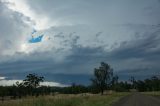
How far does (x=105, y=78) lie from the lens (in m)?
140

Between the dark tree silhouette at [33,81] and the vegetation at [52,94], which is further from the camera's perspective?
the dark tree silhouette at [33,81]

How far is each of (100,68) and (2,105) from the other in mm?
116677

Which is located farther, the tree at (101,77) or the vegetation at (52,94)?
the tree at (101,77)

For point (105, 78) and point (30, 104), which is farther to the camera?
point (105, 78)

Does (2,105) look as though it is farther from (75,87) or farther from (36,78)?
(75,87)

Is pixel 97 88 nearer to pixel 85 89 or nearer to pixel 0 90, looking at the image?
pixel 85 89

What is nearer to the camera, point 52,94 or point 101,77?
point 52,94

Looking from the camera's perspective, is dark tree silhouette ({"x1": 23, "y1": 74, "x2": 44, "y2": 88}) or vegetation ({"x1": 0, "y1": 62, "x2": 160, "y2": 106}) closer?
vegetation ({"x1": 0, "y1": 62, "x2": 160, "y2": 106})

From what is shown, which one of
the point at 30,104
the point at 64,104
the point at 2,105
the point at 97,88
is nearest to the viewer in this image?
the point at 2,105

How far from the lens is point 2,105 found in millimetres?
25047

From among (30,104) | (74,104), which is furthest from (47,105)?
(74,104)

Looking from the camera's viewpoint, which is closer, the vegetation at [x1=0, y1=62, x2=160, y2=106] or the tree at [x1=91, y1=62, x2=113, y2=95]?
the vegetation at [x1=0, y1=62, x2=160, y2=106]

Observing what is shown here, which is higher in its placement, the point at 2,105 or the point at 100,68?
the point at 100,68

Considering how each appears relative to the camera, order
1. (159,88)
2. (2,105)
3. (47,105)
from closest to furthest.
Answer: (2,105)
(47,105)
(159,88)
